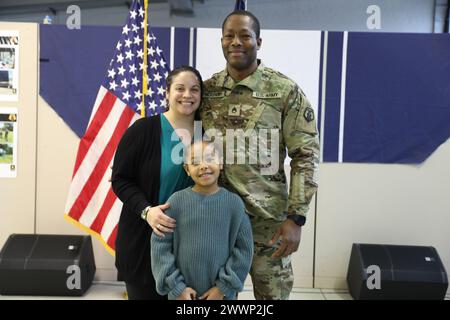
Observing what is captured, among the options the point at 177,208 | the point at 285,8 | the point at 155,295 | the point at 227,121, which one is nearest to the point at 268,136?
the point at 227,121

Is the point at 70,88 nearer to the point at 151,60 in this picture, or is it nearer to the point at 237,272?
the point at 151,60

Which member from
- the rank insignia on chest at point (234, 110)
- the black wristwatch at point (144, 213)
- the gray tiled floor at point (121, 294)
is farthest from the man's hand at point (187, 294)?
the gray tiled floor at point (121, 294)

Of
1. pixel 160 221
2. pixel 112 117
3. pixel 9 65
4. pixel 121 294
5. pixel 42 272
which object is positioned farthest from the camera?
pixel 9 65

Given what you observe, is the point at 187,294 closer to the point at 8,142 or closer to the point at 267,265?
the point at 267,265

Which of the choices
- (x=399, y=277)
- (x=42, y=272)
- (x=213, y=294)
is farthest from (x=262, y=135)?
(x=42, y=272)

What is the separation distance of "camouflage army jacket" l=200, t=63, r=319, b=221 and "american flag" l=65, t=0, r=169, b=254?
1.20 meters

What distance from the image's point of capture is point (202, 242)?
1.38 metres

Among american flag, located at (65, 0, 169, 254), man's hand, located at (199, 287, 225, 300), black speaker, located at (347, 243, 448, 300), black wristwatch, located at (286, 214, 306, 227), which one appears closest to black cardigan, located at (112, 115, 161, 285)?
man's hand, located at (199, 287, 225, 300)

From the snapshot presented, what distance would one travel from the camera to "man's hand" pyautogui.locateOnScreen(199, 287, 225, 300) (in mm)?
1399

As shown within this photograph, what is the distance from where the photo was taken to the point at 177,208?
138cm

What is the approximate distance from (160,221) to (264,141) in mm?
514

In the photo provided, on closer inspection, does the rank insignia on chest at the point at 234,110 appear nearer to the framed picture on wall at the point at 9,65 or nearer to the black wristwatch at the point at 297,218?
the black wristwatch at the point at 297,218

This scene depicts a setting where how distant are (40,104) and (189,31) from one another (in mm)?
1272

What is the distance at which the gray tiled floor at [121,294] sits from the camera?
2943mm
